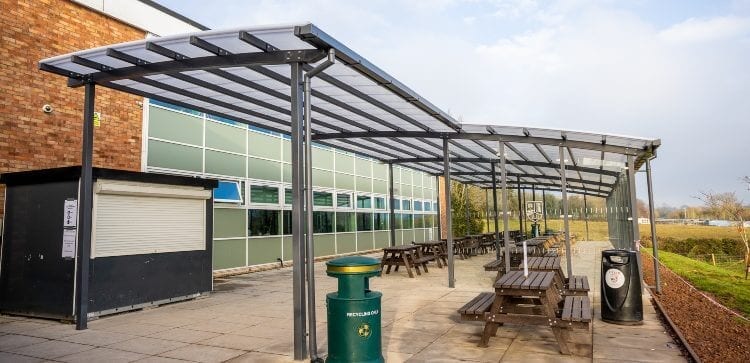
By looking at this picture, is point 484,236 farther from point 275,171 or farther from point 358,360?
point 358,360

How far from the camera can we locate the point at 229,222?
1146 cm

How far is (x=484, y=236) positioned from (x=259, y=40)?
15.4 meters

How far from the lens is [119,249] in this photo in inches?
268

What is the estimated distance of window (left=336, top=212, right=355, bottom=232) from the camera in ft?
54.1

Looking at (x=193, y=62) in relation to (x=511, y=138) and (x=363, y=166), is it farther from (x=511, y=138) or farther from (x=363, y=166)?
(x=363, y=166)

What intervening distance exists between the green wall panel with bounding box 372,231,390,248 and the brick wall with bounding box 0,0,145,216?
11443 millimetres

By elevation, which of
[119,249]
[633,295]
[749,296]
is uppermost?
[119,249]

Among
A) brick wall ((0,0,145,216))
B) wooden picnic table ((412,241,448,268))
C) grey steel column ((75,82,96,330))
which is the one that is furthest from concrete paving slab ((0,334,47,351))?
wooden picnic table ((412,241,448,268))

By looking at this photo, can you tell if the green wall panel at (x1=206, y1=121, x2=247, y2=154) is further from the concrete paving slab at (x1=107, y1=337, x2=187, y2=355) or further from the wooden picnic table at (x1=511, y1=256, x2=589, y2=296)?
the wooden picnic table at (x1=511, y1=256, x2=589, y2=296)

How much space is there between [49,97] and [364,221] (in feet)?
39.6

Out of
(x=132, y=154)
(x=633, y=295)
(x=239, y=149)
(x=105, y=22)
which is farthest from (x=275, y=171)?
(x=633, y=295)

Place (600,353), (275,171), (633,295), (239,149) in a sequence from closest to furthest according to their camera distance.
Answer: (600,353), (633,295), (239,149), (275,171)

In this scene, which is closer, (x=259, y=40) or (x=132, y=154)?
(x=259, y=40)

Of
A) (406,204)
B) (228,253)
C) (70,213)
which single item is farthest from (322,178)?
(70,213)
